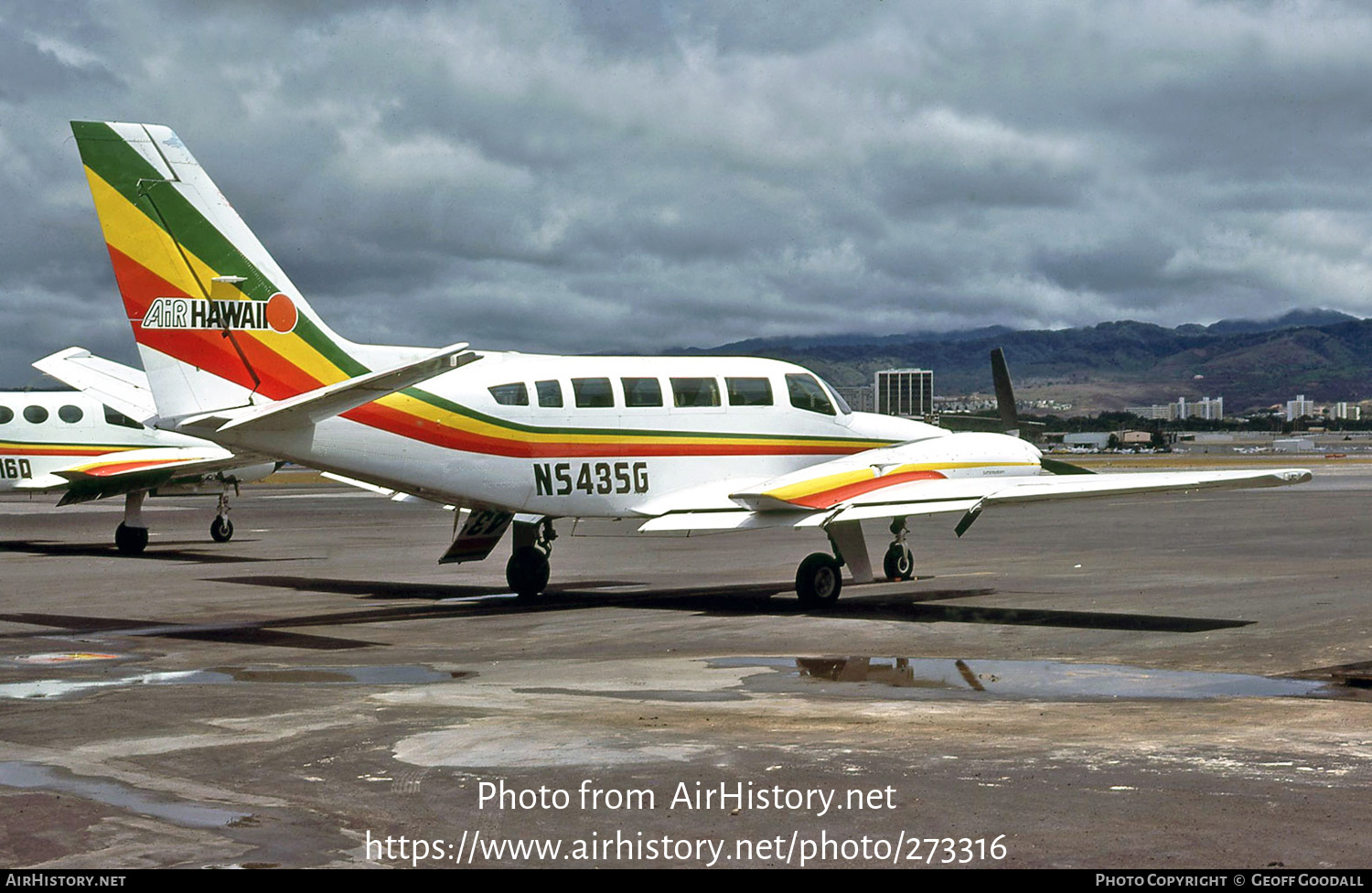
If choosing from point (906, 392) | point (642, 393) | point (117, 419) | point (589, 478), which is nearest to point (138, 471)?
point (117, 419)

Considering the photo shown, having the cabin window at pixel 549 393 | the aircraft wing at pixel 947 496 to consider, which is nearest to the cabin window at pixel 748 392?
the aircraft wing at pixel 947 496

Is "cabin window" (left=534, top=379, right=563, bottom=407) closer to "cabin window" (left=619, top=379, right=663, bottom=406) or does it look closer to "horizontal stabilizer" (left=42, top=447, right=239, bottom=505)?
"cabin window" (left=619, top=379, right=663, bottom=406)

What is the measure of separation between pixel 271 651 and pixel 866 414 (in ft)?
37.2

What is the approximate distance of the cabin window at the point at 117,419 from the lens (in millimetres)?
34156

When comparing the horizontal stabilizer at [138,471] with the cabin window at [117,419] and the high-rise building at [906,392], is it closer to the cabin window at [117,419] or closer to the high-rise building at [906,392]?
the cabin window at [117,419]

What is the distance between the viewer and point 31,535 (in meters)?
39.4

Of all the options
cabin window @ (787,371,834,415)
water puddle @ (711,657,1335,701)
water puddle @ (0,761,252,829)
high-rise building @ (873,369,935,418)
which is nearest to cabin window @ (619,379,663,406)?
cabin window @ (787,371,834,415)

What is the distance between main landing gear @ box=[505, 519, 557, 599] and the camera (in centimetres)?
2320

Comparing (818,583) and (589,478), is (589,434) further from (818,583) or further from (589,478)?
(818,583)

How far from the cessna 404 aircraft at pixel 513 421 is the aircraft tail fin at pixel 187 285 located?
0.08ft

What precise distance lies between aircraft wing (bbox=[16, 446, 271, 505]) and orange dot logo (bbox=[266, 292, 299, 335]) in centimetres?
1189

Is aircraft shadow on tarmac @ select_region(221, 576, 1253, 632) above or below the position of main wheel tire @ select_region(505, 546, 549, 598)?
below

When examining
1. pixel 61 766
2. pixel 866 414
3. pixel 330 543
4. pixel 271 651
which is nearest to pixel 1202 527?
pixel 866 414

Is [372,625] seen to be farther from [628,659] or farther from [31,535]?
[31,535]
